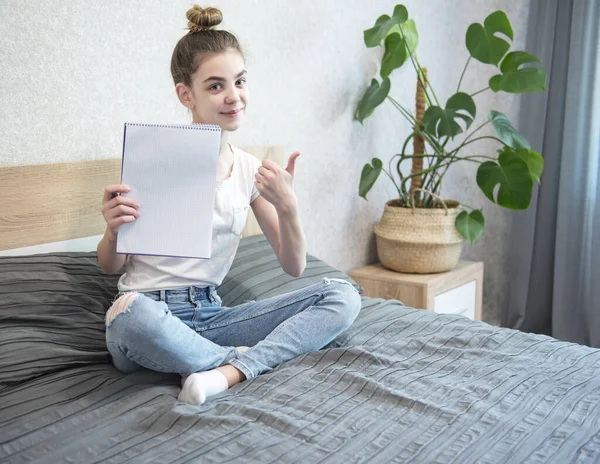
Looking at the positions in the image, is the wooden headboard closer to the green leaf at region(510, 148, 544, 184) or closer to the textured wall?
the textured wall

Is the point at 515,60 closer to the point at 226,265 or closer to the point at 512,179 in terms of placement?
the point at 512,179

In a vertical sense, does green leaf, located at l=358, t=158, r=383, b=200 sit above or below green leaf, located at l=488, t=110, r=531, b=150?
below

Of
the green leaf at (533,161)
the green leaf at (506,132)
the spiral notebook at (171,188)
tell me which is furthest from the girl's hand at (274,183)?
the green leaf at (533,161)

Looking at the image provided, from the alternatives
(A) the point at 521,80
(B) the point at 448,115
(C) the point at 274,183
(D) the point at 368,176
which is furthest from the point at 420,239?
(C) the point at 274,183

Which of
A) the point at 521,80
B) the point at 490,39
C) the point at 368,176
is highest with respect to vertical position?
the point at 490,39

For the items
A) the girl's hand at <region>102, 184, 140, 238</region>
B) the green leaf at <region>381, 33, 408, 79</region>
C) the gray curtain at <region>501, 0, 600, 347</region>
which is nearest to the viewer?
the girl's hand at <region>102, 184, 140, 238</region>

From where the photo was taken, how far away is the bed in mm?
1108

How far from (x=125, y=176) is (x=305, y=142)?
1.13 m

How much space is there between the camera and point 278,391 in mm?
1324

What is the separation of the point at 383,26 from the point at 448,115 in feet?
1.31

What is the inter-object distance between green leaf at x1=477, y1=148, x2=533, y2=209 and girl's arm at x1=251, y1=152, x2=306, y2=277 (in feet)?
3.51

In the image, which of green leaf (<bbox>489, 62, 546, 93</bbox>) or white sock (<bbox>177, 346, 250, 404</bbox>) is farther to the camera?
green leaf (<bbox>489, 62, 546, 93</bbox>)

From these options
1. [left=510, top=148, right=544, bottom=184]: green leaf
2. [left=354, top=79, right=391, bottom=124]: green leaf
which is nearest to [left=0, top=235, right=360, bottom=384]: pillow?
[left=354, top=79, right=391, bottom=124]: green leaf

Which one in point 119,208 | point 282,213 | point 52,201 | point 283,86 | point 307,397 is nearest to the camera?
point 307,397
